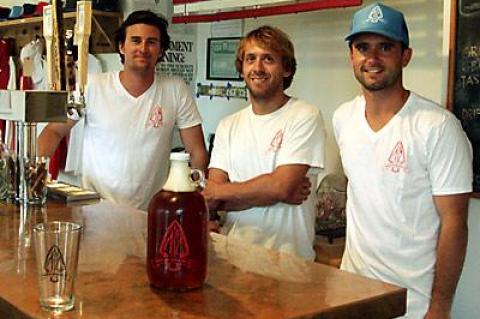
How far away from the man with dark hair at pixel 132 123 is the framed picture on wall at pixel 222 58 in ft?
5.66

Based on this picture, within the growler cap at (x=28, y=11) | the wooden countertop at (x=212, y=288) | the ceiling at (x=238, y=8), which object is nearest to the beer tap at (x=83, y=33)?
the wooden countertop at (x=212, y=288)

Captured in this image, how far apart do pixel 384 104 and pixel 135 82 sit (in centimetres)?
118

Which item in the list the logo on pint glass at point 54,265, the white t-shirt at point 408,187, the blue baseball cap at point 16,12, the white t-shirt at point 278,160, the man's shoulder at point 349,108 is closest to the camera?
the logo on pint glass at point 54,265

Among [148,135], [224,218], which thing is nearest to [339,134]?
[224,218]

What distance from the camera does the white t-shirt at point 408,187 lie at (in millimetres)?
1875

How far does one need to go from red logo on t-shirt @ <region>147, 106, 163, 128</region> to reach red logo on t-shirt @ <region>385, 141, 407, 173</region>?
114 cm

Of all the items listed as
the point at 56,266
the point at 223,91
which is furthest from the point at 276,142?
the point at 223,91

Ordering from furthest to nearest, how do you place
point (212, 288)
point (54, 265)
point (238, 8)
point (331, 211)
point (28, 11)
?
point (28, 11)
point (238, 8)
point (331, 211)
point (212, 288)
point (54, 265)

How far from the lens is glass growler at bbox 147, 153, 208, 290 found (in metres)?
1.17

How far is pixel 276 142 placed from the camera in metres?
A: 2.30

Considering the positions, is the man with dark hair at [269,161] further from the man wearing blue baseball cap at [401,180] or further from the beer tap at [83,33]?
the beer tap at [83,33]

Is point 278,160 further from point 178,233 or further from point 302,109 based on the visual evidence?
point 178,233

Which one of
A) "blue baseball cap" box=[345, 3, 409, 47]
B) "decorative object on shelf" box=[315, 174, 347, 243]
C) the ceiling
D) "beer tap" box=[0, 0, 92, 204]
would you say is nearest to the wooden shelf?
the ceiling

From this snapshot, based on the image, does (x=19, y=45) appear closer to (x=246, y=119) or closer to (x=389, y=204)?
(x=246, y=119)
